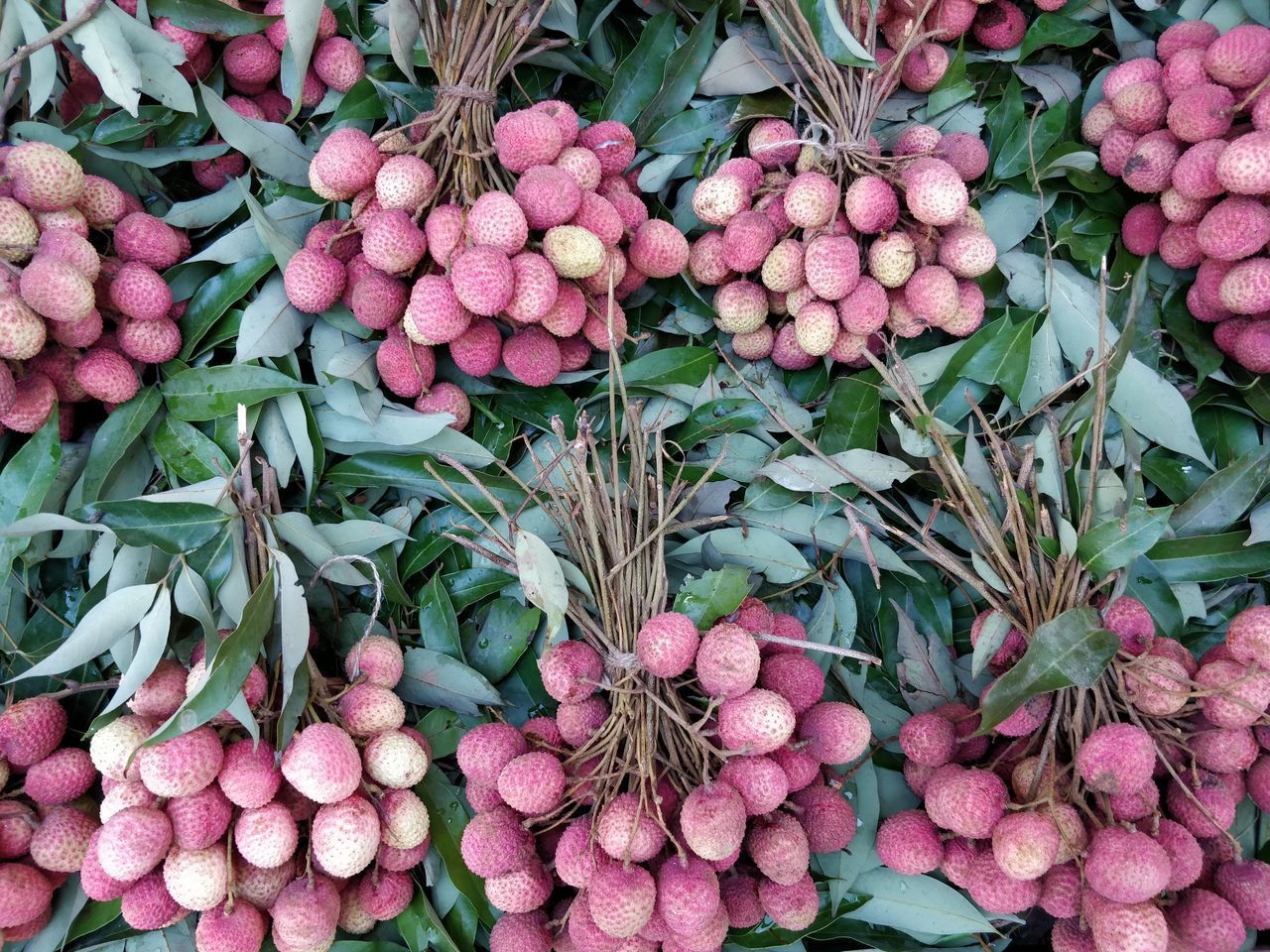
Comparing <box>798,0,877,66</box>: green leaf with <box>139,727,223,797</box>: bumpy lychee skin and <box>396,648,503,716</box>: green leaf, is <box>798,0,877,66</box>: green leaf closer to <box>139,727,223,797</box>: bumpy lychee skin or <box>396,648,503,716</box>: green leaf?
Answer: <box>396,648,503,716</box>: green leaf

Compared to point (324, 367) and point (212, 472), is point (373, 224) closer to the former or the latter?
point (324, 367)

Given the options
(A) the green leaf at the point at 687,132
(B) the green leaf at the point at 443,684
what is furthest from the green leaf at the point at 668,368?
(B) the green leaf at the point at 443,684

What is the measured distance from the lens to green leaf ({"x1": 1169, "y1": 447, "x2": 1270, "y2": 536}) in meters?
1.23

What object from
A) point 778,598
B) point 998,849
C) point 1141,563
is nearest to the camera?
point 998,849

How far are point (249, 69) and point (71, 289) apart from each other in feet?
1.63

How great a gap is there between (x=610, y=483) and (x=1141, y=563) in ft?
2.60

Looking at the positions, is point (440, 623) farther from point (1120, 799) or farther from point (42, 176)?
point (1120, 799)

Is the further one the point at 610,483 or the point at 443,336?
the point at 610,483

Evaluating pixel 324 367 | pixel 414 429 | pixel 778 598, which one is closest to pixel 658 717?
pixel 778 598

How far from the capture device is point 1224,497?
4.10ft

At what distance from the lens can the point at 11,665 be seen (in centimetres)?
126

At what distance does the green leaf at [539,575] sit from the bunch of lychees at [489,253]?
29 centimetres

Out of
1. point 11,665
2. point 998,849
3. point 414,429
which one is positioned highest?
point 414,429

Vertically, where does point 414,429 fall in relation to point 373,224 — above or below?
below
